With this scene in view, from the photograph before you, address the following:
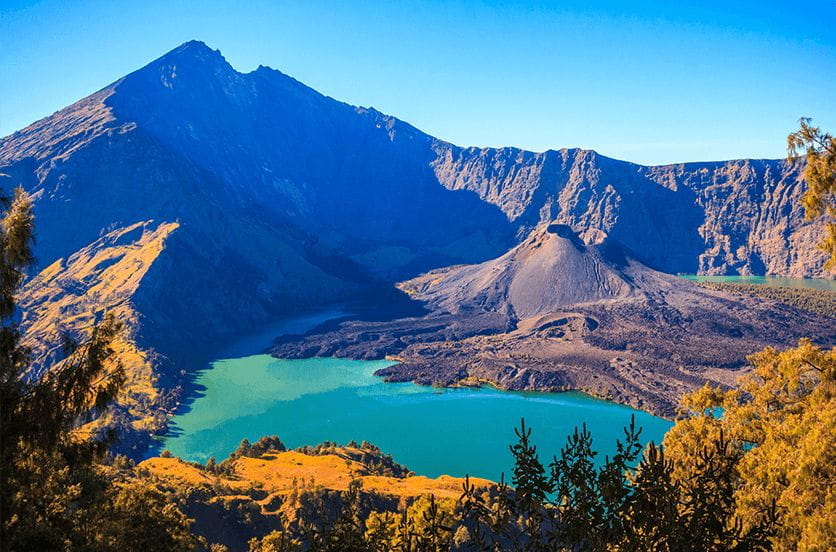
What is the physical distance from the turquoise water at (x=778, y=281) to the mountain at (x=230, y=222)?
14.4 ft

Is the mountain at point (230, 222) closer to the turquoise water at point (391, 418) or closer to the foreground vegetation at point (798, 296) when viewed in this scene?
the turquoise water at point (391, 418)

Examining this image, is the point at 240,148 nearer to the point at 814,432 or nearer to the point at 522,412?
the point at 522,412

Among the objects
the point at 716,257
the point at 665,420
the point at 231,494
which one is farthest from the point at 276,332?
the point at 716,257

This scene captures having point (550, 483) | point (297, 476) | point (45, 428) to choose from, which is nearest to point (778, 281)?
point (297, 476)

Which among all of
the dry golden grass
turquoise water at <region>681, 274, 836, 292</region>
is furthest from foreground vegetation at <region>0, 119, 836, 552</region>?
turquoise water at <region>681, 274, 836, 292</region>

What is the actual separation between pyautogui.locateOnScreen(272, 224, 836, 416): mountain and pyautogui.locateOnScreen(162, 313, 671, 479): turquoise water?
4150 mm

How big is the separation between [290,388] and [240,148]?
130938 mm

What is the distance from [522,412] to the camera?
6072 centimetres

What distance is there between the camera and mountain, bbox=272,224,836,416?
69.6 metres

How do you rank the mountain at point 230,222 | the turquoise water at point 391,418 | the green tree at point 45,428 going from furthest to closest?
the mountain at point 230,222, the turquoise water at point 391,418, the green tree at point 45,428

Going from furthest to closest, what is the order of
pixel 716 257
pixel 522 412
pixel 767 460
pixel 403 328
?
pixel 716 257, pixel 403 328, pixel 522 412, pixel 767 460

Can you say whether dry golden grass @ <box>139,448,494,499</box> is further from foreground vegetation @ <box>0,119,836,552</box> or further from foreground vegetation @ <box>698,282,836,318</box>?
foreground vegetation @ <box>698,282,836,318</box>

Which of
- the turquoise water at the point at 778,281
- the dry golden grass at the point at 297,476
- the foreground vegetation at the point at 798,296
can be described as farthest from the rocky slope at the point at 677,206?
the dry golden grass at the point at 297,476

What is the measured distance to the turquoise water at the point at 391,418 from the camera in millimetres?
50031
